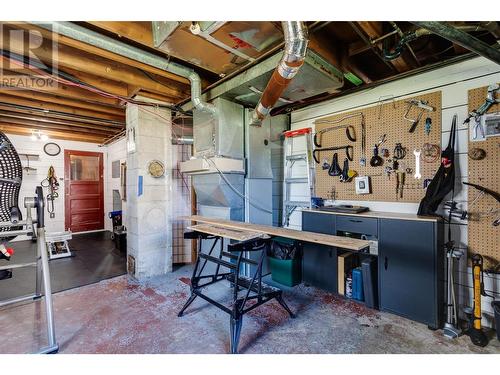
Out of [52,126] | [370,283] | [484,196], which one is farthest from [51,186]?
[484,196]

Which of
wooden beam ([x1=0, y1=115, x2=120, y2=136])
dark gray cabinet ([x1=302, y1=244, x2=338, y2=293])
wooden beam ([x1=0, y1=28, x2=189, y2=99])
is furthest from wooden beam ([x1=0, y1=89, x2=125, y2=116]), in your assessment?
dark gray cabinet ([x1=302, y1=244, x2=338, y2=293])

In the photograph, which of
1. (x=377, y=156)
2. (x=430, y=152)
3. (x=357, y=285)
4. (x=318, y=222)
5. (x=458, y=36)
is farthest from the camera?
(x=318, y=222)

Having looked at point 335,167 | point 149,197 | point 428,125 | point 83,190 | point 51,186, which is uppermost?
point 428,125

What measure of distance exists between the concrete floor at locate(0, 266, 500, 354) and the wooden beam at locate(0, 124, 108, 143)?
14.4 feet

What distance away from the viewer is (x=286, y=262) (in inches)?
119

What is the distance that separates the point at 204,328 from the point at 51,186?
606 centimetres

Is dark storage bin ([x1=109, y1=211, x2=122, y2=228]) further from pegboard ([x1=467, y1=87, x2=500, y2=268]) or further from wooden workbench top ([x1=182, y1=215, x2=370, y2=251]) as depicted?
pegboard ([x1=467, y1=87, x2=500, y2=268])

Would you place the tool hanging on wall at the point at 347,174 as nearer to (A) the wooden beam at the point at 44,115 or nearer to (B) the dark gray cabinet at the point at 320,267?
(B) the dark gray cabinet at the point at 320,267

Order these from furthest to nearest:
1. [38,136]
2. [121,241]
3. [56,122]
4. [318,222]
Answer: [38,136] → [121,241] → [56,122] → [318,222]

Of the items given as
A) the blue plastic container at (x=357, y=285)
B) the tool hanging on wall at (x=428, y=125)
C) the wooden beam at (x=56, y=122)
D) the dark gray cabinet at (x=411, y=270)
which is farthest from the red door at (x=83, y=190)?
the tool hanging on wall at (x=428, y=125)

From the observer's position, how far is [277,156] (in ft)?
12.1

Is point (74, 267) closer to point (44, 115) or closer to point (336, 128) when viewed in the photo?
point (44, 115)

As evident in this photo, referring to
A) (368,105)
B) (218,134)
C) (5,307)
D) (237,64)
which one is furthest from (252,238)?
(5,307)

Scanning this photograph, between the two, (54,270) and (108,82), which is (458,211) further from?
(54,270)
